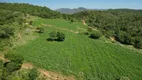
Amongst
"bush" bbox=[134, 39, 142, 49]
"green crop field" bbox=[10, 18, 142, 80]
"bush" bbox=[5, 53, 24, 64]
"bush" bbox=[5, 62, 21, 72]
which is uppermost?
"bush" bbox=[5, 53, 24, 64]

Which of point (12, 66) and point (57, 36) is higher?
point (57, 36)

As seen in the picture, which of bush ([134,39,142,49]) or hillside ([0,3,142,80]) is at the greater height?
hillside ([0,3,142,80])

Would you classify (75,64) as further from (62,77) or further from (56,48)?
(56,48)

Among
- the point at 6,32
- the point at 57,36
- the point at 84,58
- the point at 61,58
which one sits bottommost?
the point at 84,58

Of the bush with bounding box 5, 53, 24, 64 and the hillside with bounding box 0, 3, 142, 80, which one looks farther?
the hillside with bounding box 0, 3, 142, 80

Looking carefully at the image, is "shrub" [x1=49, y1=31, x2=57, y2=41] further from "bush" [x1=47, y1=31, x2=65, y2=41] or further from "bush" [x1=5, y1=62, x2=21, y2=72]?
"bush" [x1=5, y1=62, x2=21, y2=72]

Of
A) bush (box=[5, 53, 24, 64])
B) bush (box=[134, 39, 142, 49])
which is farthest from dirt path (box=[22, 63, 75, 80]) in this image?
bush (box=[134, 39, 142, 49])

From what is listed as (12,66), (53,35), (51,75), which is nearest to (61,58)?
(51,75)

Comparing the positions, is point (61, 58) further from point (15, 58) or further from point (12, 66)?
point (12, 66)

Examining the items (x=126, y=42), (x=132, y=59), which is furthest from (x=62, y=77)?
(x=126, y=42)
